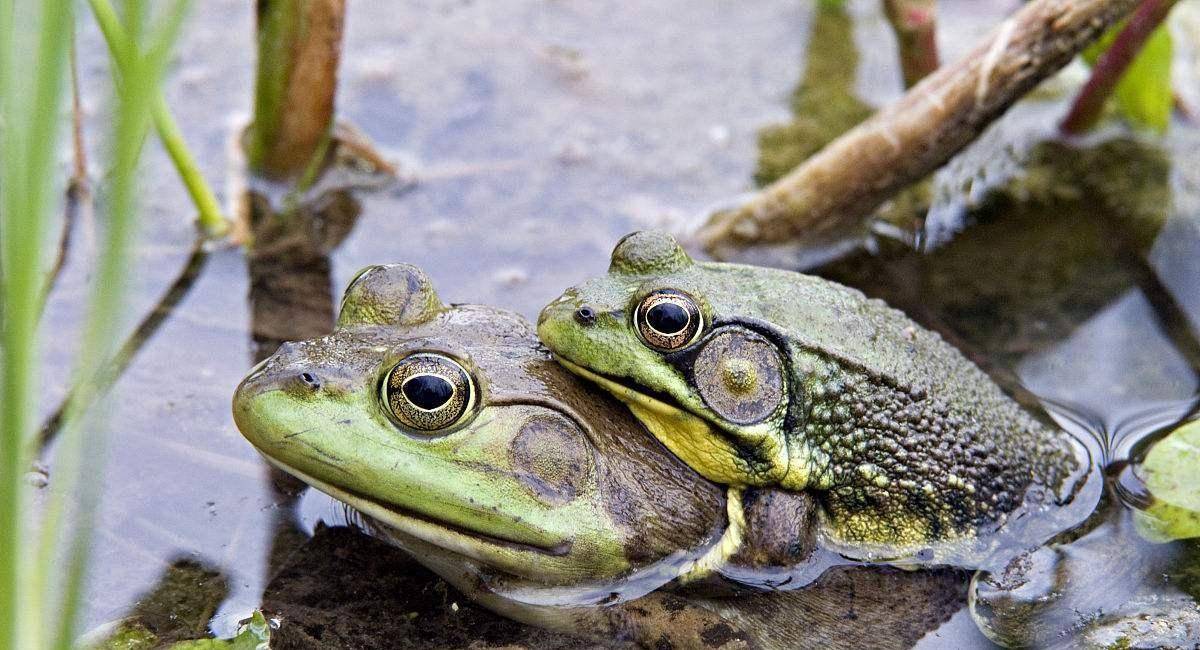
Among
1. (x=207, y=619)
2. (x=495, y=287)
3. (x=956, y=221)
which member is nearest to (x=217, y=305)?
(x=495, y=287)

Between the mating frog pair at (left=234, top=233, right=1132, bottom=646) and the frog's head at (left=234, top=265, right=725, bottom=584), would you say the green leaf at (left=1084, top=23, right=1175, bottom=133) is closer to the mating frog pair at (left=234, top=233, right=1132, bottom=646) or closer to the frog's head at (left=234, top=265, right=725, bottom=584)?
the mating frog pair at (left=234, top=233, right=1132, bottom=646)

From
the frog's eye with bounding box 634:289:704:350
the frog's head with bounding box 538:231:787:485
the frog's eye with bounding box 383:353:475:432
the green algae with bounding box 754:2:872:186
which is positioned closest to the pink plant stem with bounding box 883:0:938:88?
the green algae with bounding box 754:2:872:186

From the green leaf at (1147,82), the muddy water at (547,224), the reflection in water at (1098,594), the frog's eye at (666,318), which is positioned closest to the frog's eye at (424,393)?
the frog's eye at (666,318)

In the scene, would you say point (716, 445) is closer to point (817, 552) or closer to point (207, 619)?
point (817, 552)

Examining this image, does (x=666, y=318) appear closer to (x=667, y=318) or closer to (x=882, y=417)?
(x=667, y=318)

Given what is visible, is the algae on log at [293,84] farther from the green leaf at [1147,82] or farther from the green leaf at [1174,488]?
the green leaf at [1174,488]

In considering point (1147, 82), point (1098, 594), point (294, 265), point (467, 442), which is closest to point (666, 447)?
point (467, 442)
